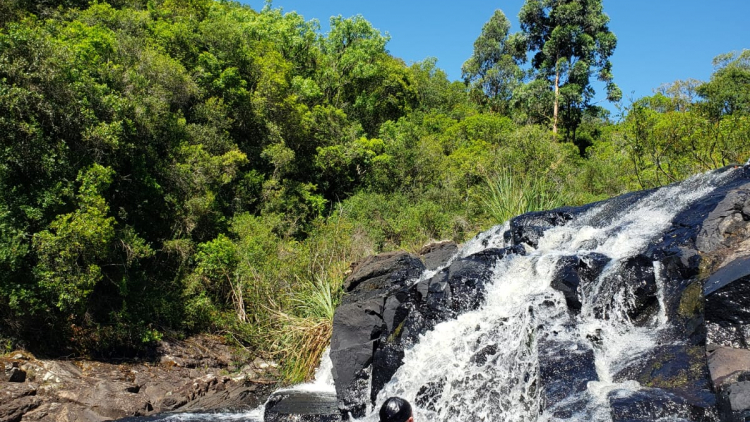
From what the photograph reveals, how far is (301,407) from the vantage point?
24.7 ft

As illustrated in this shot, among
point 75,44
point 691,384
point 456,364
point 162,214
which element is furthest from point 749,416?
point 75,44

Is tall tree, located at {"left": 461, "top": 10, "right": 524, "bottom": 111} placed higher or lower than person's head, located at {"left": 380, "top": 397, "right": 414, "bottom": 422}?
higher

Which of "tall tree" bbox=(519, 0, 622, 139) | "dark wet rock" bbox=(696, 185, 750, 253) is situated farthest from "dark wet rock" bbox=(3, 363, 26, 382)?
"tall tree" bbox=(519, 0, 622, 139)

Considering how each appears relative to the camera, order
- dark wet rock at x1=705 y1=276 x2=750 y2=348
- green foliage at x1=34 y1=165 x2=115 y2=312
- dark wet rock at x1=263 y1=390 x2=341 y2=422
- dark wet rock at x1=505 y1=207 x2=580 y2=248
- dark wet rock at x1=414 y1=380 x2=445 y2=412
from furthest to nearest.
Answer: dark wet rock at x1=505 y1=207 x2=580 y2=248 → green foliage at x1=34 y1=165 x2=115 y2=312 → dark wet rock at x1=263 y1=390 x2=341 y2=422 → dark wet rock at x1=414 y1=380 x2=445 y2=412 → dark wet rock at x1=705 y1=276 x2=750 y2=348

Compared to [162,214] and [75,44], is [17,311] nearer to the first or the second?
[162,214]

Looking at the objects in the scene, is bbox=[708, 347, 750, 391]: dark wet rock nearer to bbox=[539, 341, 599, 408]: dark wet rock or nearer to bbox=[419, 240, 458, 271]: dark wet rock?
bbox=[539, 341, 599, 408]: dark wet rock

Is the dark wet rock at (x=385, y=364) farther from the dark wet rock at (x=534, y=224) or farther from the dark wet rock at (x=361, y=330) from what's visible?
the dark wet rock at (x=534, y=224)

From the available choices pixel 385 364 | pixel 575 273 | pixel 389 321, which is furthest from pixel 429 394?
pixel 575 273

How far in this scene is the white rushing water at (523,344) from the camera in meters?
6.03

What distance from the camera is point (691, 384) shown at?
4.98 m

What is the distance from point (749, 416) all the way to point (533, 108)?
2563cm

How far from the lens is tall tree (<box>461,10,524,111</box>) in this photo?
33.7 meters

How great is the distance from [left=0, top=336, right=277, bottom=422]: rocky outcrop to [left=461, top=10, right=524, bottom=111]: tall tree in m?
25.9

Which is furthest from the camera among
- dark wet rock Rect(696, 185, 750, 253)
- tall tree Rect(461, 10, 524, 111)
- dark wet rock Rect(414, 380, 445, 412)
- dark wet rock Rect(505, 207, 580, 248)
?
tall tree Rect(461, 10, 524, 111)
